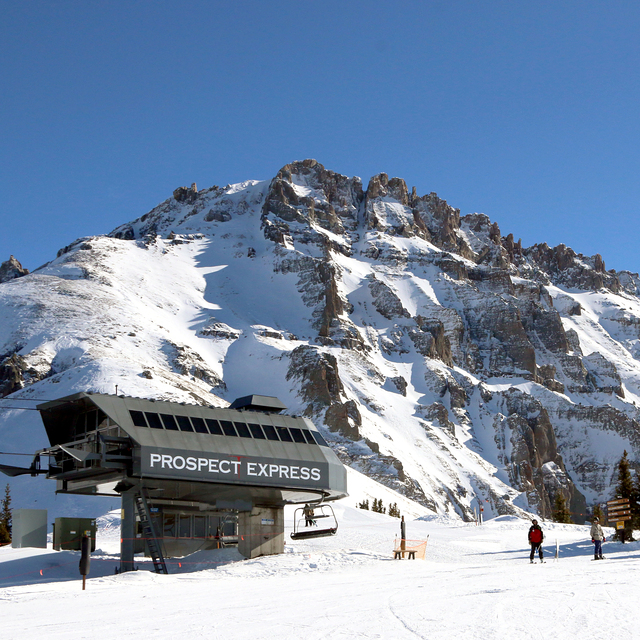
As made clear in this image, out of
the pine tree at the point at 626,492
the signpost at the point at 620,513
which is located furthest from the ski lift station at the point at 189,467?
the pine tree at the point at 626,492

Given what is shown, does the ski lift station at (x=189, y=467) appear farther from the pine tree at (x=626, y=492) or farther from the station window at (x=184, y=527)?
→ the pine tree at (x=626, y=492)

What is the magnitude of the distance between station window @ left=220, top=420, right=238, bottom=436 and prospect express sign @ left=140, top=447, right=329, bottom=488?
59.0 inches

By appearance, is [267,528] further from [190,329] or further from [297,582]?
[190,329]

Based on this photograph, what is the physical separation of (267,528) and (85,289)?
484ft

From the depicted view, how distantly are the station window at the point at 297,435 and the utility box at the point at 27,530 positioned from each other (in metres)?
12.2

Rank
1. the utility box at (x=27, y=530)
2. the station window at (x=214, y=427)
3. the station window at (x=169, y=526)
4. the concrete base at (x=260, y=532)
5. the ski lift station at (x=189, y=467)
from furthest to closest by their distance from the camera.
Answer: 1. the station window at (x=169, y=526)
2. the concrete base at (x=260, y=532)
3. the station window at (x=214, y=427)
4. the utility box at (x=27, y=530)
5. the ski lift station at (x=189, y=467)

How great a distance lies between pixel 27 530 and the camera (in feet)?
123

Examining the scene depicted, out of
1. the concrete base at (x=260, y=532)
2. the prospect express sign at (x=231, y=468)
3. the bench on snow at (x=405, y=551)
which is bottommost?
the bench on snow at (x=405, y=551)

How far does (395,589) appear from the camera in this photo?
24.2 m

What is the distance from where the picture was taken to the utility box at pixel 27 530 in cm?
3722

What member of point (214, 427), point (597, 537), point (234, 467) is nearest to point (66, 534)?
point (214, 427)

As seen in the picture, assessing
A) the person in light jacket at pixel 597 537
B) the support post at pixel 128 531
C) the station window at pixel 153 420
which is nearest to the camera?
the person in light jacket at pixel 597 537

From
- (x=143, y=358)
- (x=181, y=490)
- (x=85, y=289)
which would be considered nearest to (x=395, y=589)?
(x=181, y=490)

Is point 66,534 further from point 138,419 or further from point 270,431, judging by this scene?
point 270,431
